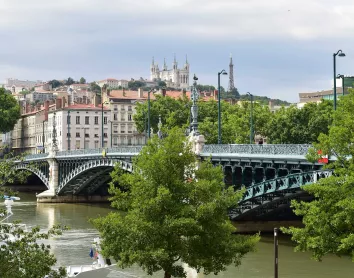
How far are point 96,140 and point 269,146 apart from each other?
8984cm

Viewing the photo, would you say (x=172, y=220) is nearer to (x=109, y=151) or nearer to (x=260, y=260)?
(x=260, y=260)

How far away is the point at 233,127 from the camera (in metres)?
86.1

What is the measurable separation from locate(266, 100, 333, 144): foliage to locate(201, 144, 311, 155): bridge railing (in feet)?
106

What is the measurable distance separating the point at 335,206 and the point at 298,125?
189ft

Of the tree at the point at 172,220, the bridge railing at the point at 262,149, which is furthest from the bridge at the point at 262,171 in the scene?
the tree at the point at 172,220

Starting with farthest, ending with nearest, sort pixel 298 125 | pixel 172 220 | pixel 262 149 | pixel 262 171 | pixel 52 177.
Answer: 1. pixel 52 177
2. pixel 298 125
3. pixel 262 171
4. pixel 262 149
5. pixel 172 220

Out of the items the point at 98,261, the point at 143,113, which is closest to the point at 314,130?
the point at 143,113

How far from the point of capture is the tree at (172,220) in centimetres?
2550

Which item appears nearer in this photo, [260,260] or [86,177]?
[260,260]

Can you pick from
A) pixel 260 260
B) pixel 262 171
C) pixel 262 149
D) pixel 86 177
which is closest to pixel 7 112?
pixel 86 177

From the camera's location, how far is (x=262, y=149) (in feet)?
140

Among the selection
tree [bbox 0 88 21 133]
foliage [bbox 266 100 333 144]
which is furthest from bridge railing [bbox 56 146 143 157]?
tree [bbox 0 88 21 133]

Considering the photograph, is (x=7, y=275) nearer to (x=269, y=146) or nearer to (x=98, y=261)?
(x=98, y=261)

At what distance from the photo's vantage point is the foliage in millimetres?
80688
